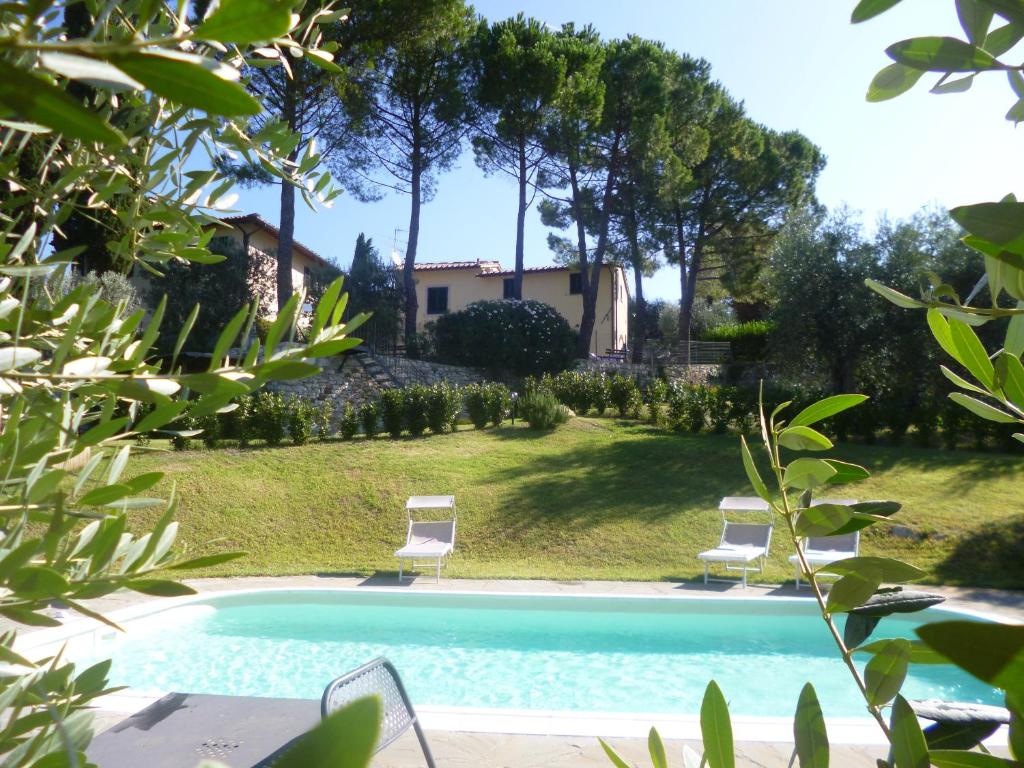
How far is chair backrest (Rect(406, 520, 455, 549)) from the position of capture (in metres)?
10.5

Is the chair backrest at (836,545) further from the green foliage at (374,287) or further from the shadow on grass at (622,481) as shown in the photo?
the green foliage at (374,287)

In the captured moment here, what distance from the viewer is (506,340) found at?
21.2m

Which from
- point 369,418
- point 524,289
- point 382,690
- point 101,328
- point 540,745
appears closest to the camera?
point 101,328

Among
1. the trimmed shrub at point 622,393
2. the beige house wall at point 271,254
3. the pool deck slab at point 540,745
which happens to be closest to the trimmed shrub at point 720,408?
the trimmed shrub at point 622,393

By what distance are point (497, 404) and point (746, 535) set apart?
6.74 meters

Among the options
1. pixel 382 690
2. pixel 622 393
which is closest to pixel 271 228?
pixel 622 393

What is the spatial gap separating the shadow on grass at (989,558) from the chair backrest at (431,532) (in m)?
6.08

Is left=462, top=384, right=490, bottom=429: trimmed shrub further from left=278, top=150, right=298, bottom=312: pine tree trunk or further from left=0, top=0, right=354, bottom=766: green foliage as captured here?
left=0, top=0, right=354, bottom=766: green foliage

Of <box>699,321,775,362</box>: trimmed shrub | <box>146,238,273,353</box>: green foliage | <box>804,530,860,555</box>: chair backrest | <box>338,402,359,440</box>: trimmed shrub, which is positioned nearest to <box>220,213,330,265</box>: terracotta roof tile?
<box>146,238,273,353</box>: green foliage

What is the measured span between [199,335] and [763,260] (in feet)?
60.9

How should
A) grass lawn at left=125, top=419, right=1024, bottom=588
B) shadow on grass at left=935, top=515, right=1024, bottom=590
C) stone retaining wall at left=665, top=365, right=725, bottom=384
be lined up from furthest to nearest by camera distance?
stone retaining wall at left=665, top=365, right=725, bottom=384, grass lawn at left=125, top=419, right=1024, bottom=588, shadow on grass at left=935, top=515, right=1024, bottom=590

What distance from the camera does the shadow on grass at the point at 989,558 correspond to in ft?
30.7

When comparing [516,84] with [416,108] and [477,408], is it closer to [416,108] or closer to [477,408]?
[416,108]

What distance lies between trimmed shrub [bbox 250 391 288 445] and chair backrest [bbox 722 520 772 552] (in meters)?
8.12
